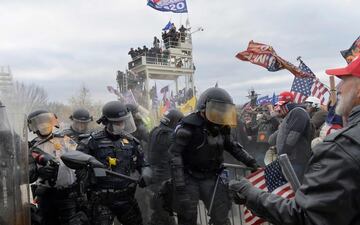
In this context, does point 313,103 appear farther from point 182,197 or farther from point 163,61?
point 163,61

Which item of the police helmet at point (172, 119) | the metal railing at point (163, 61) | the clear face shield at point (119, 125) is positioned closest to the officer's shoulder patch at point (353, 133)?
the clear face shield at point (119, 125)

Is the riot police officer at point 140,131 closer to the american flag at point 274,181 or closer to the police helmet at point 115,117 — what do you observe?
the police helmet at point 115,117

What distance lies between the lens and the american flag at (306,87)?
901 cm

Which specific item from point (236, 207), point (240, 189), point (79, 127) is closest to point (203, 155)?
point (236, 207)

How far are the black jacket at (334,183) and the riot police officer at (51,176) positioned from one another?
11.2 feet

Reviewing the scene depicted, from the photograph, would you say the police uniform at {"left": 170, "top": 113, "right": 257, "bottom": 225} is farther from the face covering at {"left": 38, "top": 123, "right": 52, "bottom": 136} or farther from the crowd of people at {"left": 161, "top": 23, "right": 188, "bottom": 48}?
the crowd of people at {"left": 161, "top": 23, "right": 188, "bottom": 48}

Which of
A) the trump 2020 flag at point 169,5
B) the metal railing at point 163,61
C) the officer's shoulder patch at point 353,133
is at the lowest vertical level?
the officer's shoulder patch at point 353,133

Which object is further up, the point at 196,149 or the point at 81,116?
the point at 81,116

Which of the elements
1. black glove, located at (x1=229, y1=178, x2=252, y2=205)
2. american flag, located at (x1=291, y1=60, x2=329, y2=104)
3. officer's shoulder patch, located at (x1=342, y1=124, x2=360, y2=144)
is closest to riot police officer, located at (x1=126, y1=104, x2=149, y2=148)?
american flag, located at (x1=291, y1=60, x2=329, y2=104)

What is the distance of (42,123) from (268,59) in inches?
213

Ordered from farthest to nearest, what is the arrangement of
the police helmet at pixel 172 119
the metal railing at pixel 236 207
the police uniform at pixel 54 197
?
the police helmet at pixel 172 119, the metal railing at pixel 236 207, the police uniform at pixel 54 197

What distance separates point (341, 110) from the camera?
2104mm

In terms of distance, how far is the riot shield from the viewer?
2.83 m

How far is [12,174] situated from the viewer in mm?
2980
